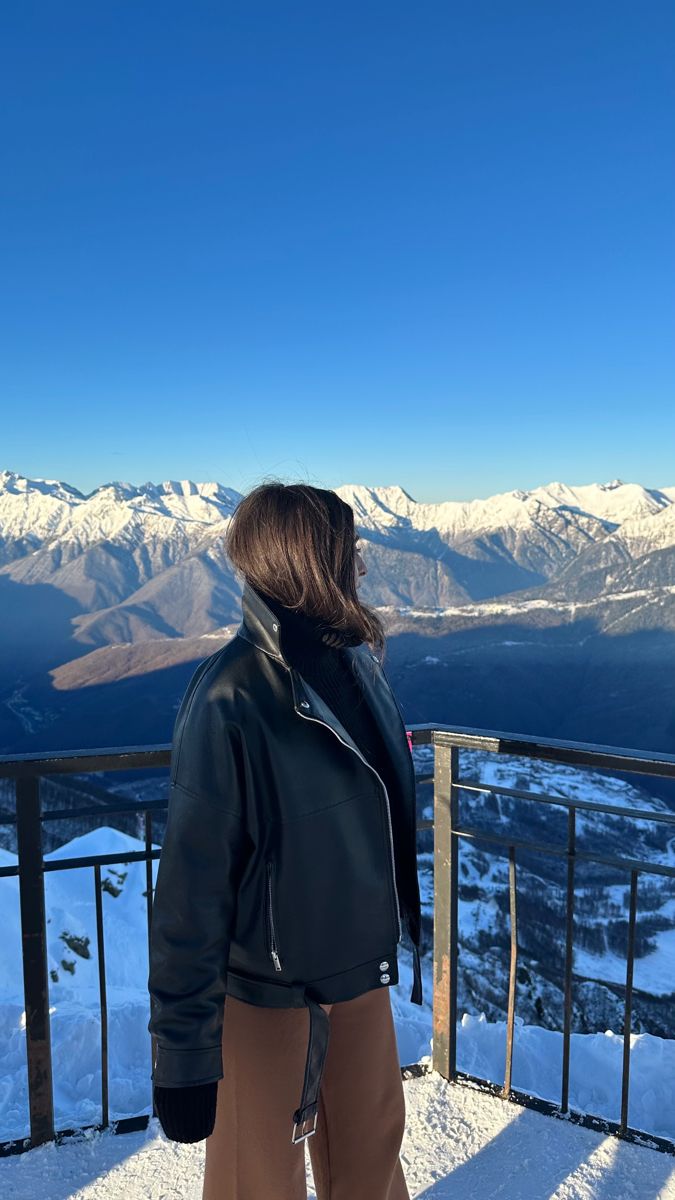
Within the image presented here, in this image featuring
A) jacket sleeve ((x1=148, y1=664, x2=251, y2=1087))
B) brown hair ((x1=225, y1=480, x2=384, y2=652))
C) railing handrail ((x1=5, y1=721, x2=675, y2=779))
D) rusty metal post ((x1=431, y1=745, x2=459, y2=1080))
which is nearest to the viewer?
jacket sleeve ((x1=148, y1=664, x2=251, y2=1087))

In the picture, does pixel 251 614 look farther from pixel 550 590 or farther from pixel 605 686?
pixel 550 590

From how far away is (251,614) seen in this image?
129cm

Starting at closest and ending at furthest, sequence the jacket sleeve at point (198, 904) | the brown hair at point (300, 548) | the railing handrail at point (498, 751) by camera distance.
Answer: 1. the jacket sleeve at point (198, 904)
2. the brown hair at point (300, 548)
3. the railing handrail at point (498, 751)

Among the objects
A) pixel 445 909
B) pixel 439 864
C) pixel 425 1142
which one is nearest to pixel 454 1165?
pixel 425 1142

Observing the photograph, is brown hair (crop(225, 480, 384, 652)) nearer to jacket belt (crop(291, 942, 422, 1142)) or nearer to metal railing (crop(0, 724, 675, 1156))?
jacket belt (crop(291, 942, 422, 1142))

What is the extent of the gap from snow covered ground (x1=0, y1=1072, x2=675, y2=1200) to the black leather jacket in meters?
1.03

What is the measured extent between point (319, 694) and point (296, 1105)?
715 mm

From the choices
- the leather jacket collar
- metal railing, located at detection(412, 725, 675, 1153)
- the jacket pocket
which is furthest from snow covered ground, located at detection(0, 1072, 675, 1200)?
the leather jacket collar

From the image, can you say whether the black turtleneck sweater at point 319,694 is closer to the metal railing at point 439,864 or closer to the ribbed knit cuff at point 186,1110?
the ribbed knit cuff at point 186,1110

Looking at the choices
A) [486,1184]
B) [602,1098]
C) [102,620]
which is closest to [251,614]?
[486,1184]

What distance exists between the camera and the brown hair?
129 centimetres

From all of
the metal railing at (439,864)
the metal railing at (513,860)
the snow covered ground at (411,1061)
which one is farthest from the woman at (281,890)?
the metal railing at (513,860)

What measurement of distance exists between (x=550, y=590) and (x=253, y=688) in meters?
199

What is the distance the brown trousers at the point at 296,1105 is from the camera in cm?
125
